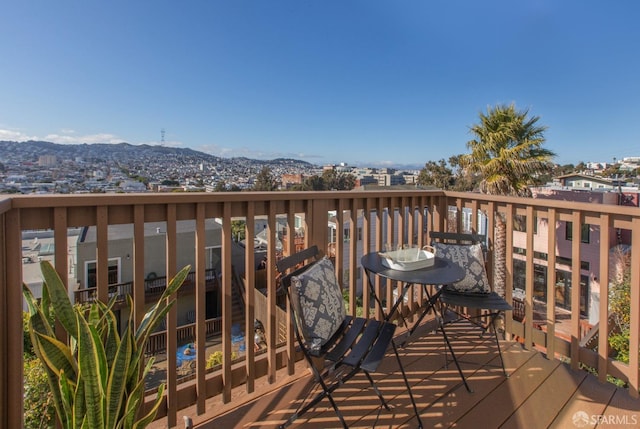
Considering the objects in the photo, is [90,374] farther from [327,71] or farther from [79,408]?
[327,71]

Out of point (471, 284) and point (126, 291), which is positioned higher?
point (471, 284)

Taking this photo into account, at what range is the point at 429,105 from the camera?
22.3 meters

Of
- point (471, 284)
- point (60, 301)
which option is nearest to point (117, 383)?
point (60, 301)

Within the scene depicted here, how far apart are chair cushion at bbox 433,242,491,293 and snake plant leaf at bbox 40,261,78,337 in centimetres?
228

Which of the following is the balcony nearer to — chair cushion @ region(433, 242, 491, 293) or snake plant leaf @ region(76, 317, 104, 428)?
chair cushion @ region(433, 242, 491, 293)

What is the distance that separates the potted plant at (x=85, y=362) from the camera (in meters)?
0.98

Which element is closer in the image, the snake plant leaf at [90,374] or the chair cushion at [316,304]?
the snake plant leaf at [90,374]

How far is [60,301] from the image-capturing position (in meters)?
1.05

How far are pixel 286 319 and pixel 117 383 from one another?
119 centimetres

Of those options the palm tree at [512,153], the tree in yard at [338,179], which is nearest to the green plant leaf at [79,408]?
the palm tree at [512,153]

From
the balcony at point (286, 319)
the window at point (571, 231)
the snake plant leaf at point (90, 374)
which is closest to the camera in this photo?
the snake plant leaf at point (90, 374)

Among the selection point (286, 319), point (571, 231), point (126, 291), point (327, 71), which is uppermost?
point (327, 71)

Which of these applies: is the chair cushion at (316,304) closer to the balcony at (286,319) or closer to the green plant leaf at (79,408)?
the balcony at (286,319)

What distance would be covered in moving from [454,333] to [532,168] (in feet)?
38.2
